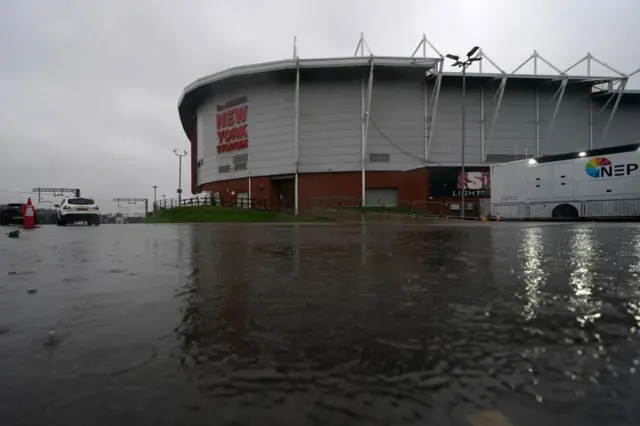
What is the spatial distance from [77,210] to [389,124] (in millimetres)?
28377

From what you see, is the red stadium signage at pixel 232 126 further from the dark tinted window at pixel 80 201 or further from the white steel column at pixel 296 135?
the dark tinted window at pixel 80 201

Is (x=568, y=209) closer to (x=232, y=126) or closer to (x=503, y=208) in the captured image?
(x=503, y=208)

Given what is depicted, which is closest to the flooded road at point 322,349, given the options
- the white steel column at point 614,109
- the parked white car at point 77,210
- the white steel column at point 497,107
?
the parked white car at point 77,210

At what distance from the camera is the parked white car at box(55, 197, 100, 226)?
75.0ft

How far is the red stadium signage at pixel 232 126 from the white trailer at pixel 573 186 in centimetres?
2643

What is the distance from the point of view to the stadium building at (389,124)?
3894 centimetres

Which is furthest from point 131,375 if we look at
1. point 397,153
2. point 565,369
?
point 397,153

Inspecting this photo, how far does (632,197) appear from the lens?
818 inches

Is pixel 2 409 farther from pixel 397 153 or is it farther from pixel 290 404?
pixel 397 153

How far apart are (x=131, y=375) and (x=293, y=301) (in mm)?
1551

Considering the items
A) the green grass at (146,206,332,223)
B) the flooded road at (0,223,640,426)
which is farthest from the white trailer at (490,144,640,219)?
the flooded road at (0,223,640,426)

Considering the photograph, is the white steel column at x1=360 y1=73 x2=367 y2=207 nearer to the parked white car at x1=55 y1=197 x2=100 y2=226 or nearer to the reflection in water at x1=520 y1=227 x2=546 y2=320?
the parked white car at x1=55 y1=197 x2=100 y2=226

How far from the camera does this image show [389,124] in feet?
133

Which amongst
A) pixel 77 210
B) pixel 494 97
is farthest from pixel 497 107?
pixel 77 210
